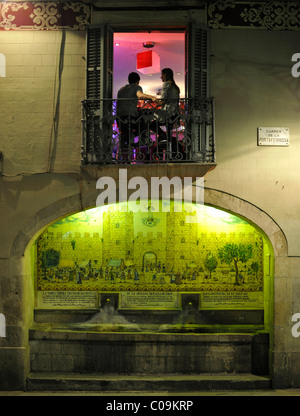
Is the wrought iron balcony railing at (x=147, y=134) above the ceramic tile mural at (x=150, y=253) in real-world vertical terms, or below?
above

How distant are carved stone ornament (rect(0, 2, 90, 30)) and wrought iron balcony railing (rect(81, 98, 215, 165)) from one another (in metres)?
1.61

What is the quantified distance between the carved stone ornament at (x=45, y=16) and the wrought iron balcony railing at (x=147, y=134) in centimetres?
161

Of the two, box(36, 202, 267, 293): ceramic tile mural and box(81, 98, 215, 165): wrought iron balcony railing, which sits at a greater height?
box(81, 98, 215, 165): wrought iron balcony railing

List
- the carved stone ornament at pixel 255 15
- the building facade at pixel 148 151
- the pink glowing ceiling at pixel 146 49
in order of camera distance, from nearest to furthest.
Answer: the building facade at pixel 148 151 < the carved stone ornament at pixel 255 15 < the pink glowing ceiling at pixel 146 49

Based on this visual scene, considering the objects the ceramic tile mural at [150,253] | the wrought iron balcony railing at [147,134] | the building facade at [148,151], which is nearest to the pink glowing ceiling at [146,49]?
the building facade at [148,151]

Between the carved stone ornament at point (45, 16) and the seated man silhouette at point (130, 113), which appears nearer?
the seated man silhouette at point (130, 113)

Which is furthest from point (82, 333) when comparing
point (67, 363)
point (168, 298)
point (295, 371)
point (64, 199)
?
point (295, 371)

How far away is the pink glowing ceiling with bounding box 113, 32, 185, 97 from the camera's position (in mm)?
8953

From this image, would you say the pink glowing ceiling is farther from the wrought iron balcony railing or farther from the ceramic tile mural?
the ceramic tile mural

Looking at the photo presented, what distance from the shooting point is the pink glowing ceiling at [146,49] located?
8953 mm

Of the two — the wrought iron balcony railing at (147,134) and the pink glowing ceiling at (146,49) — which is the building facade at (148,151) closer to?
the wrought iron balcony railing at (147,134)

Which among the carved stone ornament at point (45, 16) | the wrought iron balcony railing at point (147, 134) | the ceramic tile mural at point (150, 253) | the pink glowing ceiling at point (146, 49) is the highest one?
the carved stone ornament at point (45, 16)

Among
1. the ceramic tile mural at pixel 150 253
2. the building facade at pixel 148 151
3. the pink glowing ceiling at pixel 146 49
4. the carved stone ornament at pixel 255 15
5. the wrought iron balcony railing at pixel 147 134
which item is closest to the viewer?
the wrought iron balcony railing at pixel 147 134

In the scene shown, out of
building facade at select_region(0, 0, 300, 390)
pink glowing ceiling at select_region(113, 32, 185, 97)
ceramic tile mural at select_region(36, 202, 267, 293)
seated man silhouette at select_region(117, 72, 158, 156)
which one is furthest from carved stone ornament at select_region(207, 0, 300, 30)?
ceramic tile mural at select_region(36, 202, 267, 293)
